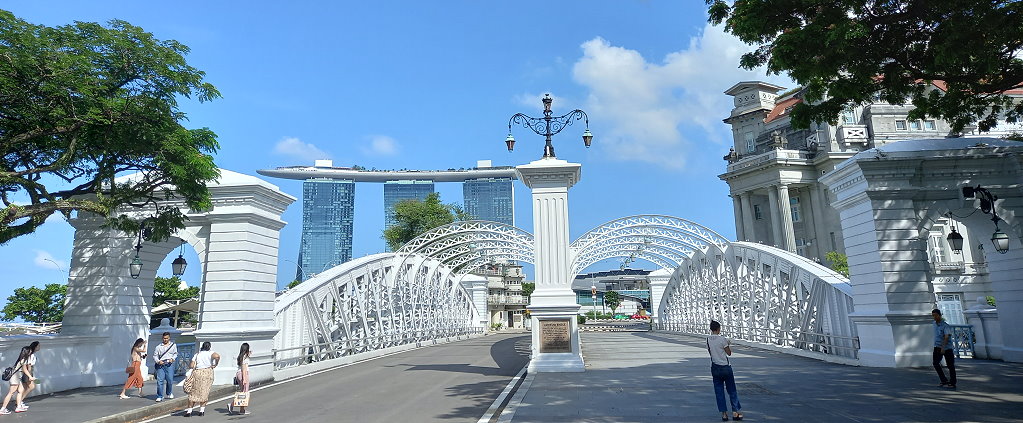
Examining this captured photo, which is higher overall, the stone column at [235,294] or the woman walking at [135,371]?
the stone column at [235,294]

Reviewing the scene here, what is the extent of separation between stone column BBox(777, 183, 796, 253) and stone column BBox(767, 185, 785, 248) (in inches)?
10.5

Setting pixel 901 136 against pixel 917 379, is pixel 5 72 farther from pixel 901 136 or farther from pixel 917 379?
pixel 901 136

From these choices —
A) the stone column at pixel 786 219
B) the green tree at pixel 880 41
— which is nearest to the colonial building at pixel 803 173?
the stone column at pixel 786 219

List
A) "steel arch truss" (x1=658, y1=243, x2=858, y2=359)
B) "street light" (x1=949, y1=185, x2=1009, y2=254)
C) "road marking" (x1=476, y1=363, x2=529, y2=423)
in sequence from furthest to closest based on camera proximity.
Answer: "steel arch truss" (x1=658, y1=243, x2=858, y2=359) → "street light" (x1=949, y1=185, x2=1009, y2=254) → "road marking" (x1=476, y1=363, x2=529, y2=423)

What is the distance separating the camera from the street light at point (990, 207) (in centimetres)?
1088

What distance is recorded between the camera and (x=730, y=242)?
23.6 metres

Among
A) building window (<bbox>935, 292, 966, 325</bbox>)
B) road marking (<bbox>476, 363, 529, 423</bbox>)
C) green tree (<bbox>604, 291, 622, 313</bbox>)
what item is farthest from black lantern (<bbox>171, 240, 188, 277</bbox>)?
green tree (<bbox>604, 291, 622, 313</bbox>)

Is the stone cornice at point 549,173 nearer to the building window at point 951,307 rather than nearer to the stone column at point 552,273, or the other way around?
the stone column at point 552,273

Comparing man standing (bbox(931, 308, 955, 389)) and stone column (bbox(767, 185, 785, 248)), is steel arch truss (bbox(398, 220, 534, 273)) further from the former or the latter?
man standing (bbox(931, 308, 955, 389))

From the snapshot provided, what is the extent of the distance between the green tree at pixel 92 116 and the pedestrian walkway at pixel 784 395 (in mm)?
8287

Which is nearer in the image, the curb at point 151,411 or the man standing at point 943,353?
the curb at point 151,411

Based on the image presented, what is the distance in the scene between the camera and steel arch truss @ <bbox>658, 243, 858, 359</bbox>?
1506 centimetres

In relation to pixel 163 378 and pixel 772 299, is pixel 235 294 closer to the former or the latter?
pixel 163 378

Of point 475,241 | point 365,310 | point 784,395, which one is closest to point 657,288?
point 475,241
